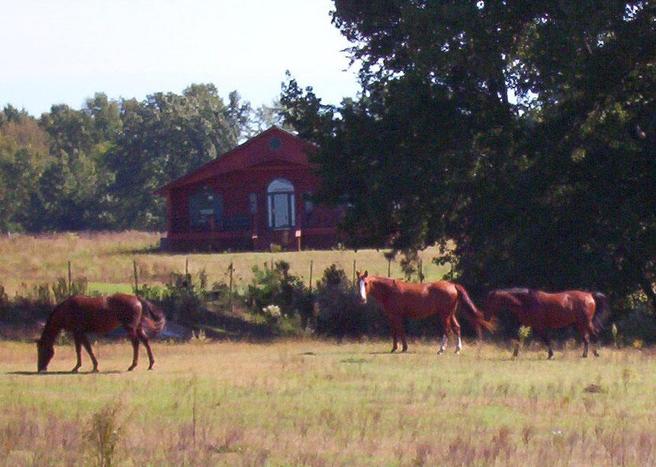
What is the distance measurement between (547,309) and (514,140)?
329 inches

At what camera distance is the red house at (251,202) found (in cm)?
6556

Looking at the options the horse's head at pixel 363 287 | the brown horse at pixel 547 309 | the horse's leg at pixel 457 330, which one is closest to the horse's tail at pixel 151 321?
the horse's head at pixel 363 287

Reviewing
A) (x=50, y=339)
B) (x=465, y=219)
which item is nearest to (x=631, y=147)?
(x=465, y=219)

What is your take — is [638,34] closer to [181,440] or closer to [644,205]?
[644,205]

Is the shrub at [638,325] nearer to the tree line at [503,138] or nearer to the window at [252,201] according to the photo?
the tree line at [503,138]

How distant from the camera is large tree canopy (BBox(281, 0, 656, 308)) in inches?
1291

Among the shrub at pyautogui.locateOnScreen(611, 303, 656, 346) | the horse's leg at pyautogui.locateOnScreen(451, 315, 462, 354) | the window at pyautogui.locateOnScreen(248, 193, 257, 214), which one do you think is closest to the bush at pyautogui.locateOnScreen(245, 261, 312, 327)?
the horse's leg at pyautogui.locateOnScreen(451, 315, 462, 354)

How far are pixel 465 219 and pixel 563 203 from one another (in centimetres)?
337

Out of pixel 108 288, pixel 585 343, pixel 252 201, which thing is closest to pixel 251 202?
pixel 252 201

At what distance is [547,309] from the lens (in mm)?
27922

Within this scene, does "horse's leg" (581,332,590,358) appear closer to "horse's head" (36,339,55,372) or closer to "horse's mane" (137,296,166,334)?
"horse's mane" (137,296,166,334)

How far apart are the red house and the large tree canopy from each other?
91.6 feet

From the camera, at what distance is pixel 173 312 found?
3731 centimetres

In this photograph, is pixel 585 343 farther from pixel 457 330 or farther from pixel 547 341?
pixel 457 330
